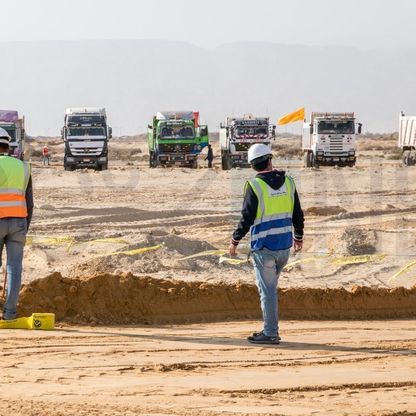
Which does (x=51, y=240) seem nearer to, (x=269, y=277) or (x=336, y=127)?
(x=269, y=277)

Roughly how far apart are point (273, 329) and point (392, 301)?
2.94 m

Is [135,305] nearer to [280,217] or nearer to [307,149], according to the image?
[280,217]

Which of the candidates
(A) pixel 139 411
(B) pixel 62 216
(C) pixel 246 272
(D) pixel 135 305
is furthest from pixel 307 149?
(A) pixel 139 411

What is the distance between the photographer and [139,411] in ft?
20.9

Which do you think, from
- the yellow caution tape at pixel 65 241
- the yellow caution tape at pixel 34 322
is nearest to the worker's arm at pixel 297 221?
the yellow caution tape at pixel 34 322

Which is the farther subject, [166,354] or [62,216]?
[62,216]

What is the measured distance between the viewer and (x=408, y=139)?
4831cm

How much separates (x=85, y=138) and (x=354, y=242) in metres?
26.6

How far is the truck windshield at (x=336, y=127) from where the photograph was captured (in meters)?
44.1

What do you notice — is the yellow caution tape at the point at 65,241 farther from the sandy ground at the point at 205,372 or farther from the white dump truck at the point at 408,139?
the white dump truck at the point at 408,139

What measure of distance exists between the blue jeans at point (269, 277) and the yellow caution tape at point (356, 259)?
617cm

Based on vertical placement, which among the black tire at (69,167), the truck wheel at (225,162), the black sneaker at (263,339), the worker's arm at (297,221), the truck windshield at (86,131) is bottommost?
the black tire at (69,167)

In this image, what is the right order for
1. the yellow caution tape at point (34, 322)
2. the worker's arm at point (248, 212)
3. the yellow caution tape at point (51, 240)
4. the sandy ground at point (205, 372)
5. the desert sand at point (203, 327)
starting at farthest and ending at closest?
the yellow caution tape at point (51, 240), the yellow caution tape at point (34, 322), the worker's arm at point (248, 212), the desert sand at point (203, 327), the sandy ground at point (205, 372)

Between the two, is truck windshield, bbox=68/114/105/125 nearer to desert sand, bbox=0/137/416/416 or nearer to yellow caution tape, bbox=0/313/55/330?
desert sand, bbox=0/137/416/416
